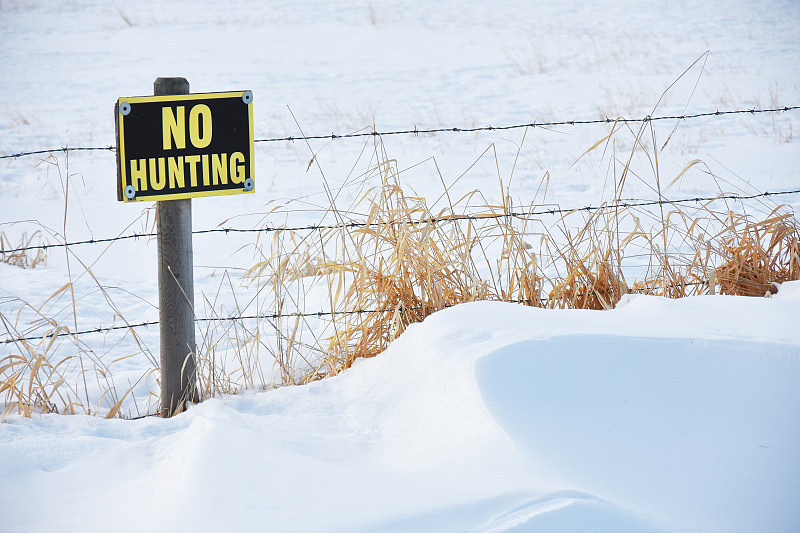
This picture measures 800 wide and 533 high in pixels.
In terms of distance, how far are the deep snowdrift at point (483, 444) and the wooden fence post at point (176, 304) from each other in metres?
0.14

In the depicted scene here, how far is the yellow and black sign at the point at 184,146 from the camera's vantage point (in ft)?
6.54

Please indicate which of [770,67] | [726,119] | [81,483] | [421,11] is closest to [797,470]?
[81,483]

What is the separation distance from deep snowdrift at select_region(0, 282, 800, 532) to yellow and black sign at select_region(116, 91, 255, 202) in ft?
2.25

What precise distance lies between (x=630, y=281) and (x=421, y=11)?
57.0 feet

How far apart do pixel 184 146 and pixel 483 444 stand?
124cm

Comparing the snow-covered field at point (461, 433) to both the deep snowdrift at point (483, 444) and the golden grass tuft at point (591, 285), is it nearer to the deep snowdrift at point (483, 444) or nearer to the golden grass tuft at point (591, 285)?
the deep snowdrift at point (483, 444)

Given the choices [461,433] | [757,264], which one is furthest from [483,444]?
[757,264]

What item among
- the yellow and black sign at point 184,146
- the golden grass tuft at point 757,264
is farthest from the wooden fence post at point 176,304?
the golden grass tuft at point 757,264

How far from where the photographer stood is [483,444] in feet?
5.40

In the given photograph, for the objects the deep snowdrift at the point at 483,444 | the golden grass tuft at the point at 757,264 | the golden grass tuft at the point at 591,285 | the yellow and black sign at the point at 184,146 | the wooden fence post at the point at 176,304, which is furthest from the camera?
the golden grass tuft at the point at 757,264

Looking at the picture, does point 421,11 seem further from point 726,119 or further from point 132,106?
point 132,106

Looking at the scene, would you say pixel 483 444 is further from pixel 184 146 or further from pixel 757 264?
pixel 757 264

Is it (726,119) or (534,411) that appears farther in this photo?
(726,119)

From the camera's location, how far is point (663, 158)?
22.6ft
